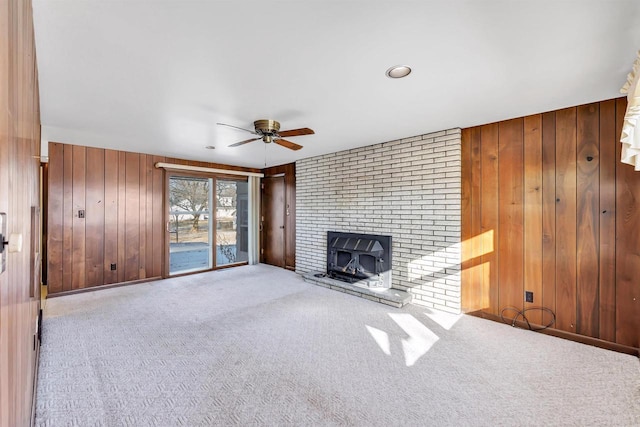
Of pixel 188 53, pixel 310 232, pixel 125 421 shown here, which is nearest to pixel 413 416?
pixel 125 421

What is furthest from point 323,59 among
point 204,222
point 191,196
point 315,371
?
point 204,222

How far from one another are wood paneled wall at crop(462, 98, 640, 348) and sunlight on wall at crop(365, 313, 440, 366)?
834mm

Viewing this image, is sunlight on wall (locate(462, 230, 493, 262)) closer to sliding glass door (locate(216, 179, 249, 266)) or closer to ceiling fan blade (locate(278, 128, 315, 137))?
ceiling fan blade (locate(278, 128, 315, 137))

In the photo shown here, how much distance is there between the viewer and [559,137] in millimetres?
2863

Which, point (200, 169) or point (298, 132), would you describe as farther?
point (200, 169)

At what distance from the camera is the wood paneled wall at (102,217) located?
13.6 feet

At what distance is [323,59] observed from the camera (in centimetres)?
190

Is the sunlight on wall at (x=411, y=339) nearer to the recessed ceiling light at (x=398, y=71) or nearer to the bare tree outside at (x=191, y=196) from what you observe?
the recessed ceiling light at (x=398, y=71)

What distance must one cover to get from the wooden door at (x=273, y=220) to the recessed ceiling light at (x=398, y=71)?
4261 millimetres

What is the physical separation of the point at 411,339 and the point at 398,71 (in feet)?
8.12

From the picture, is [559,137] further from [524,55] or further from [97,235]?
[97,235]

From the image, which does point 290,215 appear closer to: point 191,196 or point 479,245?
point 191,196

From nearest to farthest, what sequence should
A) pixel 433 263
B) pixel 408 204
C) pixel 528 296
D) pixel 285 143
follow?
pixel 528 296, pixel 285 143, pixel 433 263, pixel 408 204

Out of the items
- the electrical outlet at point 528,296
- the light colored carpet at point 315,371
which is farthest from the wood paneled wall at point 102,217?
the electrical outlet at point 528,296
